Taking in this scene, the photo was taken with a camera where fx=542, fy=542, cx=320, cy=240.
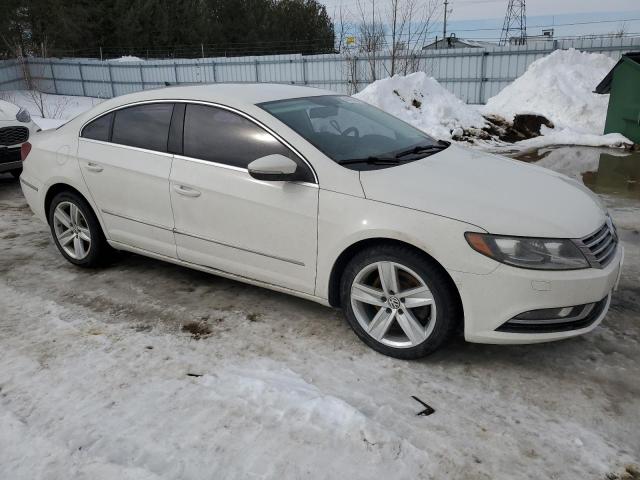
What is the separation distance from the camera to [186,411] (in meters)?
2.63

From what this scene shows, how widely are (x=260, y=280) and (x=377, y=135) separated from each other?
1282mm

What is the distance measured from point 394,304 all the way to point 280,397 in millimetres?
801

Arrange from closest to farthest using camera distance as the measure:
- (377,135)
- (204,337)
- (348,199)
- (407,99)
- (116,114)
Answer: (348,199)
(204,337)
(377,135)
(116,114)
(407,99)

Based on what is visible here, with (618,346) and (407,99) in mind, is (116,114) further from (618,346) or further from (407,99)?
(407,99)

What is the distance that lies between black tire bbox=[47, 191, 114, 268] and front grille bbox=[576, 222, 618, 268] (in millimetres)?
3471

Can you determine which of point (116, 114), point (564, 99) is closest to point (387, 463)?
point (116, 114)

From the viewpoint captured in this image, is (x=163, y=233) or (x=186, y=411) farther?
A: (x=163, y=233)

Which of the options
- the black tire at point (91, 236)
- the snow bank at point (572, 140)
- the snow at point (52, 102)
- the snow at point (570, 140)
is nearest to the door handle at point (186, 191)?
the black tire at point (91, 236)

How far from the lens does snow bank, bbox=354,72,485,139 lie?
11.5 m

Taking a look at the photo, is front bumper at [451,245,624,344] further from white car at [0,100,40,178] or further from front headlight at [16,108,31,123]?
front headlight at [16,108,31,123]

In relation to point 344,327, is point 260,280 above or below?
above

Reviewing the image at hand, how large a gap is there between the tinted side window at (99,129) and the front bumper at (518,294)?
2.91 meters

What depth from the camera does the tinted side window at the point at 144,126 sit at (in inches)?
151

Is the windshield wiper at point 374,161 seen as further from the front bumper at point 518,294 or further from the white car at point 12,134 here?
the white car at point 12,134
